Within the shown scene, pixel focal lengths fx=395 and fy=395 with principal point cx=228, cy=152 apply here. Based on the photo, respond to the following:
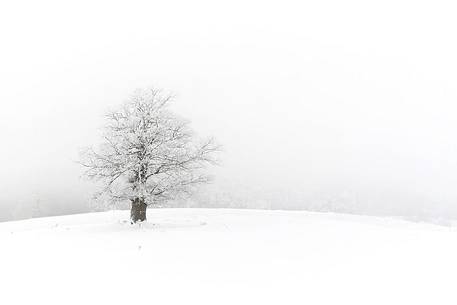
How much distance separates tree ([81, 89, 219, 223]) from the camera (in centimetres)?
2491

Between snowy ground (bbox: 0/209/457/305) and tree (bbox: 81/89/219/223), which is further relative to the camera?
tree (bbox: 81/89/219/223)

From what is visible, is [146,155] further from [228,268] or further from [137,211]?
[228,268]

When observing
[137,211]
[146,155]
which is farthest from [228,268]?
[137,211]

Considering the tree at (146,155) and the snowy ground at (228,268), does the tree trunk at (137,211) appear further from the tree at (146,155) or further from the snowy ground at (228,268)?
the snowy ground at (228,268)

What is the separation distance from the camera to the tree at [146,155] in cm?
2491

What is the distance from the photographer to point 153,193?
2573cm

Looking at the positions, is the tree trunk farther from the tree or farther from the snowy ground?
the snowy ground

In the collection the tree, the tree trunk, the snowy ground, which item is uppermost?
the tree

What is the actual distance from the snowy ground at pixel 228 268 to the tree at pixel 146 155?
4.10 meters

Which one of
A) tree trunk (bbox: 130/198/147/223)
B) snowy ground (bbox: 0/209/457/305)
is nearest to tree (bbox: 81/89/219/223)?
tree trunk (bbox: 130/198/147/223)

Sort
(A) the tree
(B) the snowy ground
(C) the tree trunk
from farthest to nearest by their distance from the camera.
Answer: (C) the tree trunk < (A) the tree < (B) the snowy ground

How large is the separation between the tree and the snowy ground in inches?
161

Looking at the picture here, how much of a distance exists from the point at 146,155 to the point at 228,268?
40.0ft

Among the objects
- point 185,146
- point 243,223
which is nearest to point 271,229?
point 243,223
